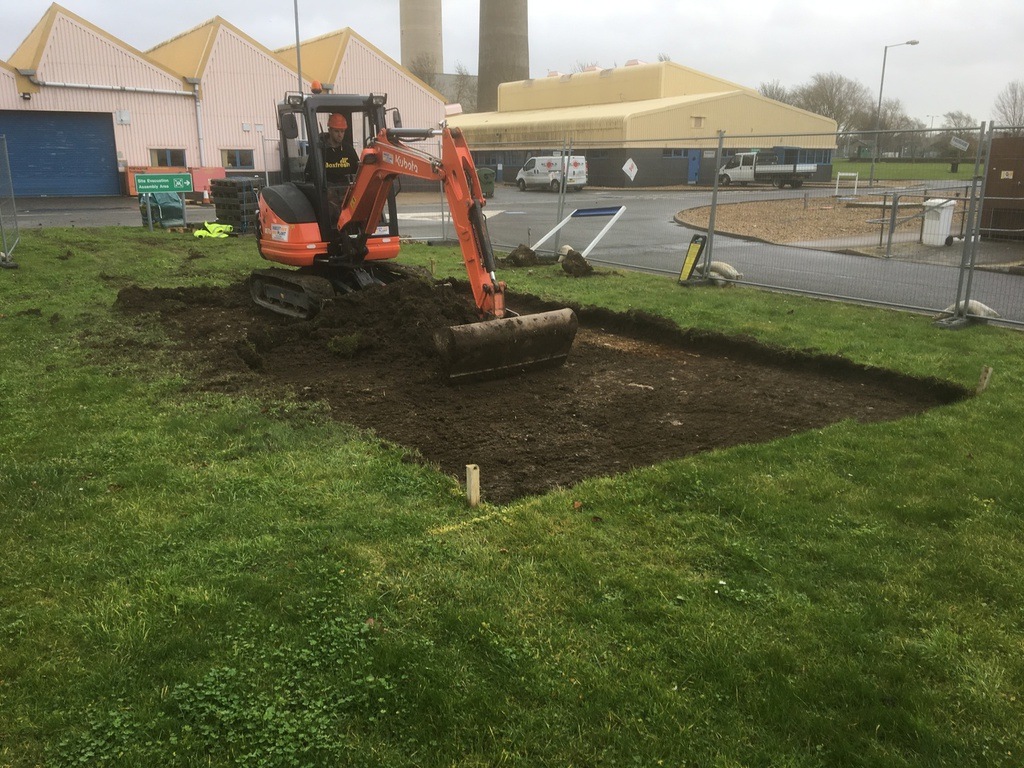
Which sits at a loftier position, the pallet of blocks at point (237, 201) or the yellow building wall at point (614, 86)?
the yellow building wall at point (614, 86)

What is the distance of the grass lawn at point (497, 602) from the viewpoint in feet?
10.0

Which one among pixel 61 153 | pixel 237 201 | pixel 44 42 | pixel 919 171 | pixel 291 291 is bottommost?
pixel 291 291

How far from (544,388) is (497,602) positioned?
3.76m

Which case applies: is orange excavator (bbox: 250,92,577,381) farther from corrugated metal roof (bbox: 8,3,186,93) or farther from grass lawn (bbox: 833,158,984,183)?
corrugated metal roof (bbox: 8,3,186,93)

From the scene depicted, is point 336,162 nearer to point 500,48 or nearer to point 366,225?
point 366,225

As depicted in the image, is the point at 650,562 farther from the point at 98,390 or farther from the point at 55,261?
the point at 55,261

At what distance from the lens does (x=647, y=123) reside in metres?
46.0

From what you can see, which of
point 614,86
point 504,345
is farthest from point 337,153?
point 614,86

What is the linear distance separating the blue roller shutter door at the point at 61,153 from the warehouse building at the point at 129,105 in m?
0.04

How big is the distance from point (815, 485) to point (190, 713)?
3.92m

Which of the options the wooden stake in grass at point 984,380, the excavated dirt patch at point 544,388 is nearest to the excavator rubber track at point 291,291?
the excavated dirt patch at point 544,388

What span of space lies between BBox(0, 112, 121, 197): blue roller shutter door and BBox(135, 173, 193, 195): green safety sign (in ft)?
54.5

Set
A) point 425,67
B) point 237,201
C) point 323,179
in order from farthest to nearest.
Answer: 1. point 425,67
2. point 237,201
3. point 323,179

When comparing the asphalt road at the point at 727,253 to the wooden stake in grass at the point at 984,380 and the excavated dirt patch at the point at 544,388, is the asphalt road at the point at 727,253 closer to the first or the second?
the wooden stake in grass at the point at 984,380
